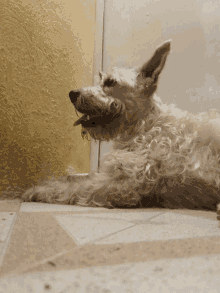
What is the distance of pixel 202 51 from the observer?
2.53 meters

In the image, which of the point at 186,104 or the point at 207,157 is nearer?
the point at 207,157

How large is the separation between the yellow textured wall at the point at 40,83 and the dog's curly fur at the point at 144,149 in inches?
13.4

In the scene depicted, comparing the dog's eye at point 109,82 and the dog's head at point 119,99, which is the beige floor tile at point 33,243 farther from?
the dog's eye at point 109,82

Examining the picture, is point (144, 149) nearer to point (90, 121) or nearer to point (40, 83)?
point (90, 121)

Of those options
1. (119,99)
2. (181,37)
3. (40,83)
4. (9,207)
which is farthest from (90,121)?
(181,37)

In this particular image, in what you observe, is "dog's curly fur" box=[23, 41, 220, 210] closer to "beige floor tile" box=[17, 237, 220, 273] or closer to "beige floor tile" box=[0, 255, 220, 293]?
"beige floor tile" box=[17, 237, 220, 273]

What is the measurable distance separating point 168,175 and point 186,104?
3.41 ft

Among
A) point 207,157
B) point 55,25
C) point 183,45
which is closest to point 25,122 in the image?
point 55,25

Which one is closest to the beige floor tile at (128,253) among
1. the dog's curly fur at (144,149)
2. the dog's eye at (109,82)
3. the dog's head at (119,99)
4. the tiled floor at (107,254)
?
the tiled floor at (107,254)

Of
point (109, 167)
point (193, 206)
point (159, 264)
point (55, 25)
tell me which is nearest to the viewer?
point (159, 264)

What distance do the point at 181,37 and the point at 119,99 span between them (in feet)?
3.70

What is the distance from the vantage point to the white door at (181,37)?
2.48 metres

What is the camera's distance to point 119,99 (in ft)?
6.11

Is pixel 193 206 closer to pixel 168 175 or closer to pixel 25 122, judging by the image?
pixel 168 175
